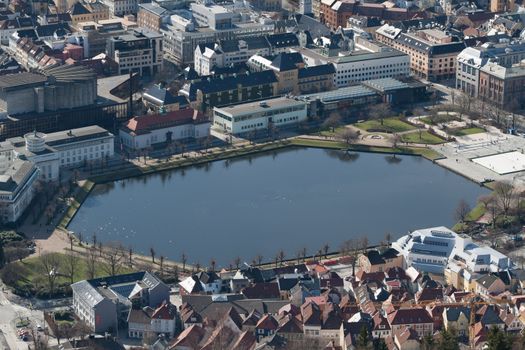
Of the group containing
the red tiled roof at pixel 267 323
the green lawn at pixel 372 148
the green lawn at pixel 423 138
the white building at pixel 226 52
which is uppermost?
the white building at pixel 226 52

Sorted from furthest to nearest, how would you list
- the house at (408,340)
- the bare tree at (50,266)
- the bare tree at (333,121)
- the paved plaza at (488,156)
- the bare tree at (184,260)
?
the bare tree at (333,121) → the paved plaza at (488,156) → the bare tree at (184,260) → the bare tree at (50,266) → the house at (408,340)

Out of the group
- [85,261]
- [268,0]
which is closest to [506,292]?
[85,261]

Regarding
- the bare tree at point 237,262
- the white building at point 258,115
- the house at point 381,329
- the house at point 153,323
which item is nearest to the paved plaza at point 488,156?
the white building at point 258,115

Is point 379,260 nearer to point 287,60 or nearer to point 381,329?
point 381,329

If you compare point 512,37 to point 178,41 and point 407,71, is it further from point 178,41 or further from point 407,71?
point 178,41

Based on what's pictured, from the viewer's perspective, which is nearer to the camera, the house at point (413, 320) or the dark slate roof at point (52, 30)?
the house at point (413, 320)

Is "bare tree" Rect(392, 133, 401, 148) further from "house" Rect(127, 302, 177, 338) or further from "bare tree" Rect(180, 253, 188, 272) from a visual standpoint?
"house" Rect(127, 302, 177, 338)

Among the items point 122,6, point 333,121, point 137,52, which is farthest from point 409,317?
point 122,6

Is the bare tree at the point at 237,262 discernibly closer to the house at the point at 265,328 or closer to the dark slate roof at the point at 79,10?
the house at the point at 265,328
